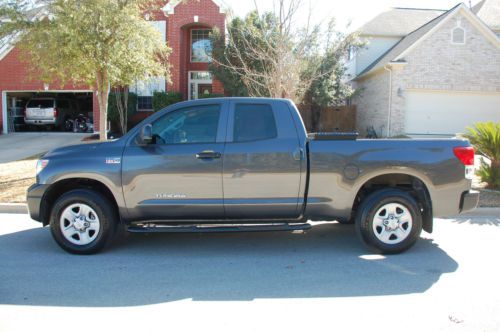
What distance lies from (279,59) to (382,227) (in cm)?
680

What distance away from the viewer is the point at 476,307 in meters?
3.87

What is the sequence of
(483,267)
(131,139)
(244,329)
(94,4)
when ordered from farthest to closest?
1. (94,4)
2. (131,139)
3. (483,267)
4. (244,329)

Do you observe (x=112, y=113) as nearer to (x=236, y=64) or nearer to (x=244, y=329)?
(x=236, y=64)

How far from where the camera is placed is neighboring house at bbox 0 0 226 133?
19.9 metres

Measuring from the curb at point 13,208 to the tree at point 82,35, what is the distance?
385 cm

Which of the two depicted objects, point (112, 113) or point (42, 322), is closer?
point (42, 322)

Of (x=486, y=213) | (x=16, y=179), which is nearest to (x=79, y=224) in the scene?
(x=16, y=179)

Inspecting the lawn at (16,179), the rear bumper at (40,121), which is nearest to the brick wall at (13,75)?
the rear bumper at (40,121)

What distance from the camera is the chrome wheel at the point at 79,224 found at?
5.29 meters

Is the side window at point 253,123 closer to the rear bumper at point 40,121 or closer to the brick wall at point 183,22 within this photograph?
the brick wall at point 183,22

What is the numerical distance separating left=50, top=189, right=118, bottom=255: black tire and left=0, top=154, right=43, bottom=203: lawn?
11.9 ft

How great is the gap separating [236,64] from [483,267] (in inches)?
595

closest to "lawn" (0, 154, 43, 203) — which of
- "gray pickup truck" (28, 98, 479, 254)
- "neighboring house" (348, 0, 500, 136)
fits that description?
"gray pickup truck" (28, 98, 479, 254)

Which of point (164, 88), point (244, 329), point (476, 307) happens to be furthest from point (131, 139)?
point (164, 88)
